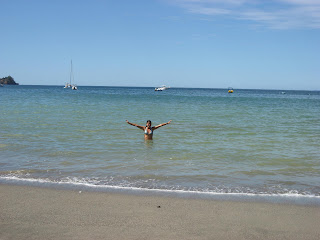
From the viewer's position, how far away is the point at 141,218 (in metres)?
5.77

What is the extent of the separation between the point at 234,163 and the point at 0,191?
6425mm

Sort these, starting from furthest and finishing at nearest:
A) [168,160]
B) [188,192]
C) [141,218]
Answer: [168,160], [188,192], [141,218]

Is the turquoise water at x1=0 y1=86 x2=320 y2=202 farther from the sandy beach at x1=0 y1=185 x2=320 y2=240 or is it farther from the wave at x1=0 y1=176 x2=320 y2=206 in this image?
the sandy beach at x1=0 y1=185 x2=320 y2=240

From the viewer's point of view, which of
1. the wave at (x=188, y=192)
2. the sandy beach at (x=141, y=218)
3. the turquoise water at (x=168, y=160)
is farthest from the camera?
the turquoise water at (x=168, y=160)

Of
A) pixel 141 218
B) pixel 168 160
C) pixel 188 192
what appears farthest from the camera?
pixel 168 160

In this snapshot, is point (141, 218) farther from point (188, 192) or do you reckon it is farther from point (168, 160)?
point (168, 160)

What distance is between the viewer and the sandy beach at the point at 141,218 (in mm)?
5156

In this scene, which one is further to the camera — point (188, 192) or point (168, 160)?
point (168, 160)

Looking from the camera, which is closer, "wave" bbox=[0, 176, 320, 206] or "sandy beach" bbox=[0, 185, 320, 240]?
"sandy beach" bbox=[0, 185, 320, 240]

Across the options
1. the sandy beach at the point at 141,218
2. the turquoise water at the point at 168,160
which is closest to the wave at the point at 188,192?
the turquoise water at the point at 168,160

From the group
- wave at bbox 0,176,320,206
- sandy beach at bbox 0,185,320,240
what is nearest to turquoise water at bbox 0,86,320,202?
wave at bbox 0,176,320,206

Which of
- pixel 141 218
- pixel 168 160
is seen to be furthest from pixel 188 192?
pixel 168 160

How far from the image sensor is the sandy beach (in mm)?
5156

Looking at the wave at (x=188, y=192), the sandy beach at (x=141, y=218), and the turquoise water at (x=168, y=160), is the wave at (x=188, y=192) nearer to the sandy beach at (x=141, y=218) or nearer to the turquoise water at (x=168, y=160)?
the turquoise water at (x=168, y=160)
